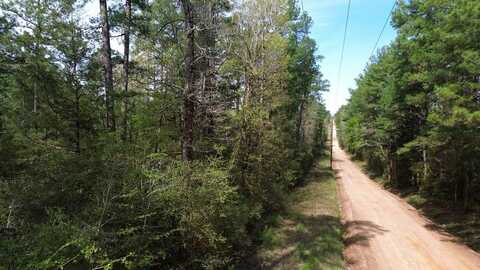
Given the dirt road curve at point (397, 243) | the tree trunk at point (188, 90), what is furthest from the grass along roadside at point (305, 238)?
the tree trunk at point (188, 90)

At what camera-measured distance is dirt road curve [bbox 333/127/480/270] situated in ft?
24.6

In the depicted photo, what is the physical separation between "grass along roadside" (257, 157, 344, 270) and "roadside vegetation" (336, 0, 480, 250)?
4.91 m

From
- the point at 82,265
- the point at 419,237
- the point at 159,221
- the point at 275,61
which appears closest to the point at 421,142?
the point at 419,237

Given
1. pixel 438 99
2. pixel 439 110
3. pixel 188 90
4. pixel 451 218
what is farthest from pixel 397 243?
pixel 188 90

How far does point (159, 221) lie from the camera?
211 inches

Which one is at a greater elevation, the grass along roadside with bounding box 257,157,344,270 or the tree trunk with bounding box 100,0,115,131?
the tree trunk with bounding box 100,0,115,131

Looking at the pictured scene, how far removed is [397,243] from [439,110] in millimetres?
6330

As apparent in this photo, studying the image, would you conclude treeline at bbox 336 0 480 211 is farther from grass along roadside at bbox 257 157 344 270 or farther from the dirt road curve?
grass along roadside at bbox 257 157 344 270

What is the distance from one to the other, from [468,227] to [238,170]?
982cm

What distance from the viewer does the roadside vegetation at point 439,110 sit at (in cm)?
884

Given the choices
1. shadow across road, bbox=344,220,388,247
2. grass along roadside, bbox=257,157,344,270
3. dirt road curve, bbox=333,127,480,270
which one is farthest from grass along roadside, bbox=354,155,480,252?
grass along roadside, bbox=257,157,344,270

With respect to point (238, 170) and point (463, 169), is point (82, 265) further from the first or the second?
point (463, 169)

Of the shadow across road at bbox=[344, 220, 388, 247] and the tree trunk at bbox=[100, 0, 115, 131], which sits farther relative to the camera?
the shadow across road at bbox=[344, 220, 388, 247]

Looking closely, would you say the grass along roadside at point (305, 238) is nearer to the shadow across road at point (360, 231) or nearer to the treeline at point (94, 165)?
the shadow across road at point (360, 231)
